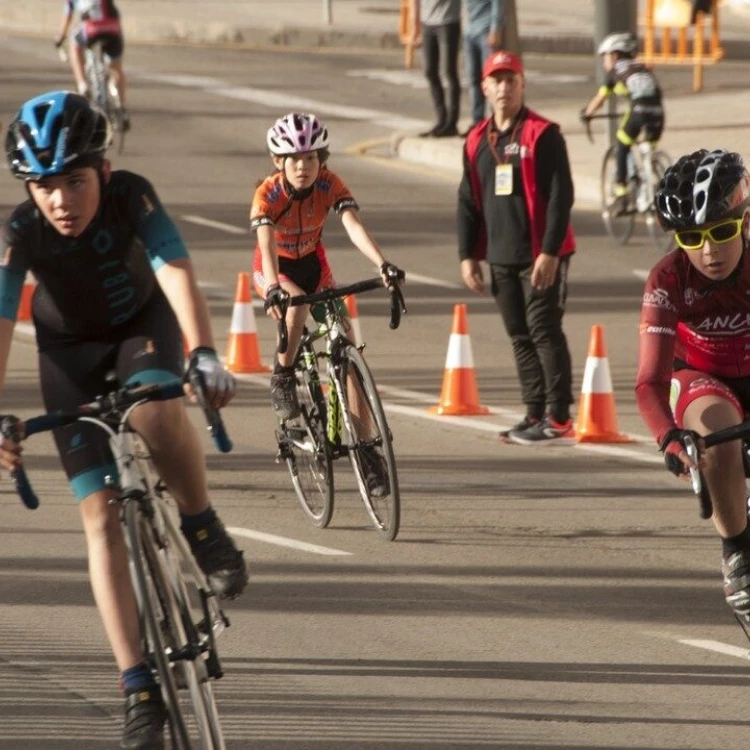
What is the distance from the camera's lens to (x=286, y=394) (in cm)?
1016

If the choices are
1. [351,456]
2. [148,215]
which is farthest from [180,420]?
[351,456]

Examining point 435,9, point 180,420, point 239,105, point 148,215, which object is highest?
point 148,215

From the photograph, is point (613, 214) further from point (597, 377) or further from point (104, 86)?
point (104, 86)

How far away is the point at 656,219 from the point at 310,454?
9386 mm

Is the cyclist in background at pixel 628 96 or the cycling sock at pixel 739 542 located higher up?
the cycling sock at pixel 739 542

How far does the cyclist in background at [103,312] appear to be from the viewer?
20.5ft

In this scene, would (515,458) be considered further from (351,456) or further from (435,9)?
(435,9)

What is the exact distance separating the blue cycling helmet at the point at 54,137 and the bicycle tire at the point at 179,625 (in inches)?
35.3

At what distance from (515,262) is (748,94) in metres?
17.6

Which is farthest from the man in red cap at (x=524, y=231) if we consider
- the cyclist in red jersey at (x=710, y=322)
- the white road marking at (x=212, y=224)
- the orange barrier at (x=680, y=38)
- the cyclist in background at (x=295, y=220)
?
the orange barrier at (x=680, y=38)

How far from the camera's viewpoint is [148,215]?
6.46m

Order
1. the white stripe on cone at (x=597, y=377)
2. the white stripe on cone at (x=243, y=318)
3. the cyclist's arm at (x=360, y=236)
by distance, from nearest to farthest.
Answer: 1. the cyclist's arm at (x=360, y=236)
2. the white stripe on cone at (x=597, y=377)
3. the white stripe on cone at (x=243, y=318)

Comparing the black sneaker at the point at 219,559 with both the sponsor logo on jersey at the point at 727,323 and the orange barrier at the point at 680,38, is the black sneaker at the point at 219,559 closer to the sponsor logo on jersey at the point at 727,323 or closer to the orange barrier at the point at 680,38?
the sponsor logo on jersey at the point at 727,323

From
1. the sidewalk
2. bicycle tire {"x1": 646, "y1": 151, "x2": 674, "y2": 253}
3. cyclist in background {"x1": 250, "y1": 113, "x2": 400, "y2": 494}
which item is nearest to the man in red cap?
cyclist in background {"x1": 250, "y1": 113, "x2": 400, "y2": 494}
